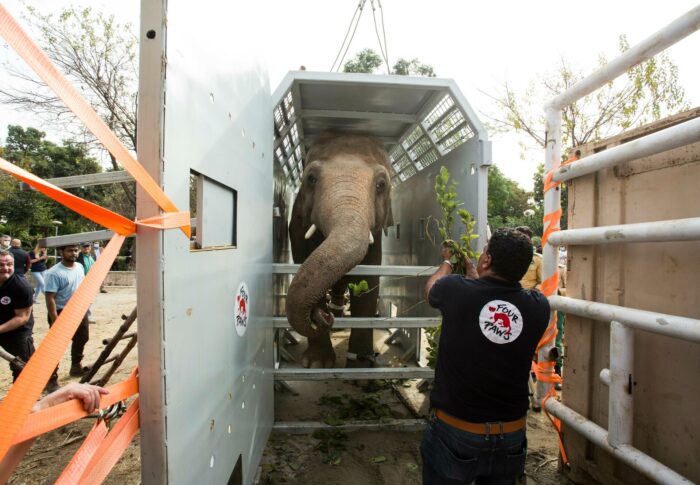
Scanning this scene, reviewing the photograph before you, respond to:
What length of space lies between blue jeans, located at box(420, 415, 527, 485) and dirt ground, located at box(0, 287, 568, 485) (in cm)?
125

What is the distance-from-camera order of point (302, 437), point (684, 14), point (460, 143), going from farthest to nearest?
point (460, 143)
point (302, 437)
point (684, 14)

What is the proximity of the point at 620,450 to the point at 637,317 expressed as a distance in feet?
2.49

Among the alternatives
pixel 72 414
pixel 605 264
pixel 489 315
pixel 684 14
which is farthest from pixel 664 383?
pixel 72 414

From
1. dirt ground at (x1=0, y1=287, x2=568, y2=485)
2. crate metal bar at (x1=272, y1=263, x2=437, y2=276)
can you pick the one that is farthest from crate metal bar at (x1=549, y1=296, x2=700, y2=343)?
dirt ground at (x1=0, y1=287, x2=568, y2=485)

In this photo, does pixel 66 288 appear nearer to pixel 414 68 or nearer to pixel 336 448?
pixel 336 448

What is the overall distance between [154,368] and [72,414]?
294 mm

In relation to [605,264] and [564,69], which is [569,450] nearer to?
[605,264]

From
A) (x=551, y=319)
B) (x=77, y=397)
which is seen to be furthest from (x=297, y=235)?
(x=77, y=397)

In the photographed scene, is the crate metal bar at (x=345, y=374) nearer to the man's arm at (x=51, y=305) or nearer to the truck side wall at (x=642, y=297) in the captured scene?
the truck side wall at (x=642, y=297)

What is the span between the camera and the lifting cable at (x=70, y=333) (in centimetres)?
88

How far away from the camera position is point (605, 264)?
104 inches

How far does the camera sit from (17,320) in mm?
4695

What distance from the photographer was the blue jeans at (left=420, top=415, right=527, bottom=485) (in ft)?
7.00

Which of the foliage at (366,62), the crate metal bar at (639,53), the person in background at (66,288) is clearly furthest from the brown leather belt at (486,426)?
the foliage at (366,62)
